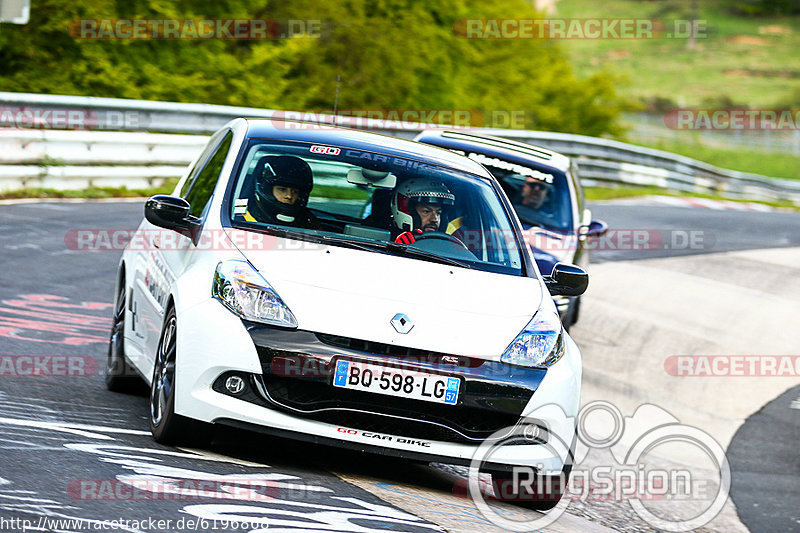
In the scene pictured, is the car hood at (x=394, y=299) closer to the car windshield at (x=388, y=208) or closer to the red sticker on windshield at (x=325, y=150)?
the car windshield at (x=388, y=208)

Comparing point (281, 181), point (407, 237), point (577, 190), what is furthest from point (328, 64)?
point (407, 237)

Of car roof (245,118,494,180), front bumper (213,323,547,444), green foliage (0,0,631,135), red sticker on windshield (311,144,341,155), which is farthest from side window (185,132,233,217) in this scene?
green foliage (0,0,631,135)

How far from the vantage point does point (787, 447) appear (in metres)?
9.90

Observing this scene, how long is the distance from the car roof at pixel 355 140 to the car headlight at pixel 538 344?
1319mm

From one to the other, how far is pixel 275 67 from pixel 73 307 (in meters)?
16.3

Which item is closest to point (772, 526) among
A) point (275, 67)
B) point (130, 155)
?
point (130, 155)

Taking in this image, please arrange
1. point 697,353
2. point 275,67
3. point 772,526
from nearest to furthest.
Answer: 1. point 772,526
2. point 697,353
3. point 275,67

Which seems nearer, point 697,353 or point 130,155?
point 697,353

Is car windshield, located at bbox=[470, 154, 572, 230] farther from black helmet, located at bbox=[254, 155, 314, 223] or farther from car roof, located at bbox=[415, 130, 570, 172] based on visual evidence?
black helmet, located at bbox=[254, 155, 314, 223]

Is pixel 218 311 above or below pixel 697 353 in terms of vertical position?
above

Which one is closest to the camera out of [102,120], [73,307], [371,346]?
[371,346]

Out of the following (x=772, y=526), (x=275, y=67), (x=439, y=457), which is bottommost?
(x=772, y=526)

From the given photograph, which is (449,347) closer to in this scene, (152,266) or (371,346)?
(371,346)

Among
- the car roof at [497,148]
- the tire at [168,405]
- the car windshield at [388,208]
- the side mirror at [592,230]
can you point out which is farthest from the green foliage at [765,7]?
the tire at [168,405]
